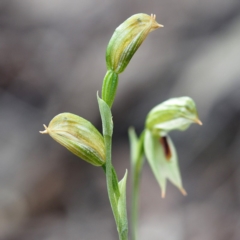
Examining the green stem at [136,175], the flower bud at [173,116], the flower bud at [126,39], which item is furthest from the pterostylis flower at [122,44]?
the green stem at [136,175]

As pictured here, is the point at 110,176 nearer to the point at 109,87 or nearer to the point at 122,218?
the point at 122,218

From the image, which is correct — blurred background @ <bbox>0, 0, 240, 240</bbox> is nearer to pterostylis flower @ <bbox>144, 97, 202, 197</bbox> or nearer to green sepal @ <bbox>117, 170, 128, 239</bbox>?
pterostylis flower @ <bbox>144, 97, 202, 197</bbox>

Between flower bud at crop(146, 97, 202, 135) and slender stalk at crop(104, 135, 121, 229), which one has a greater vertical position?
flower bud at crop(146, 97, 202, 135)

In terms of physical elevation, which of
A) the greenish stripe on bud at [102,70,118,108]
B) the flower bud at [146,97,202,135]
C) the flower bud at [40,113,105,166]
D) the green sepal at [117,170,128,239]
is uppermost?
the flower bud at [146,97,202,135]

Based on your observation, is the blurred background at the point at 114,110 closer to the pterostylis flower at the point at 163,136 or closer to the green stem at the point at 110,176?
the pterostylis flower at the point at 163,136

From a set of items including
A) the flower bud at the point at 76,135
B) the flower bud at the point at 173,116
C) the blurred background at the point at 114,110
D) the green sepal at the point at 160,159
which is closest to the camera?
the flower bud at the point at 76,135

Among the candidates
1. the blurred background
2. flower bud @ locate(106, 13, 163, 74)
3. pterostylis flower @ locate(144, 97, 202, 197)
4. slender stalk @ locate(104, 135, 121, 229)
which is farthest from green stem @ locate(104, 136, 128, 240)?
the blurred background

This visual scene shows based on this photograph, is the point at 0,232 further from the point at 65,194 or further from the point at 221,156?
the point at 221,156
